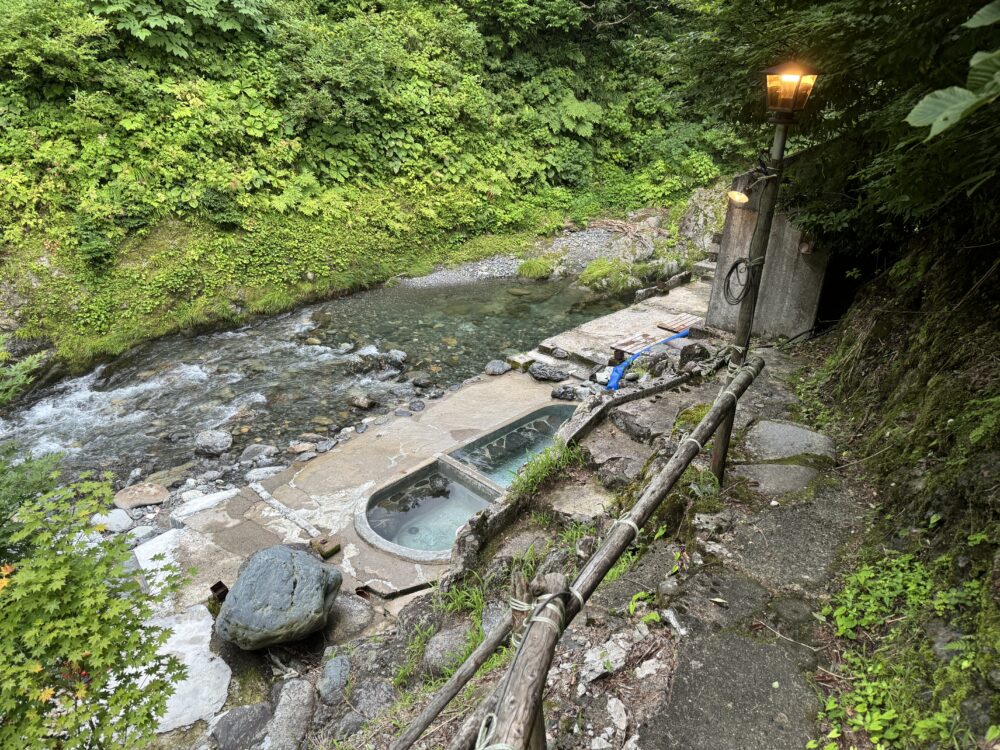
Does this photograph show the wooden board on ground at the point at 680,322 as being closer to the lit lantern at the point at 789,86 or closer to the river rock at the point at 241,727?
the lit lantern at the point at 789,86

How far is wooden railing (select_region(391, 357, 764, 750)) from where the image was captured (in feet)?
5.50

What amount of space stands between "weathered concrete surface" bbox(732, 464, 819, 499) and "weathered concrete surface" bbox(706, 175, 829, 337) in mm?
3472

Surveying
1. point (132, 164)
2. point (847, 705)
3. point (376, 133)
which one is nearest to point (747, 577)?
point (847, 705)

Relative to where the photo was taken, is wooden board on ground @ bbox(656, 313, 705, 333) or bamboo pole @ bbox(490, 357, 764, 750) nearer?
bamboo pole @ bbox(490, 357, 764, 750)

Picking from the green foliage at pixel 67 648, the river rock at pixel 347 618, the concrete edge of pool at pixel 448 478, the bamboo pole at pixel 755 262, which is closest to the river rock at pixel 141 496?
the concrete edge of pool at pixel 448 478

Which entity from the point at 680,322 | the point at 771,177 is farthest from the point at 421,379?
the point at 771,177

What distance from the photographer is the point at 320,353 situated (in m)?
11.5

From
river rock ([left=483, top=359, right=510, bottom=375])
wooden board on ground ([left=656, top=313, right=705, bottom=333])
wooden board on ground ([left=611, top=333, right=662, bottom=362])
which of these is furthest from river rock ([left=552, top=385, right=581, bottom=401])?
wooden board on ground ([left=656, top=313, right=705, bottom=333])

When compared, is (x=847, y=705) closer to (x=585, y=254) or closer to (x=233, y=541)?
(x=233, y=541)

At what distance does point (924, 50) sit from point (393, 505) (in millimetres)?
6658

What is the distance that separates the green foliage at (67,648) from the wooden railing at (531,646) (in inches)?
87.0

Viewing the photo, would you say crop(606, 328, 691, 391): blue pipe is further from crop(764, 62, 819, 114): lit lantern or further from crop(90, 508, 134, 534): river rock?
crop(90, 508, 134, 534): river rock

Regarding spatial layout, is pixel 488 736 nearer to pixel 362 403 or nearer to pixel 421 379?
pixel 362 403

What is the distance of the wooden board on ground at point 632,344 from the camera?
32.2 feet
